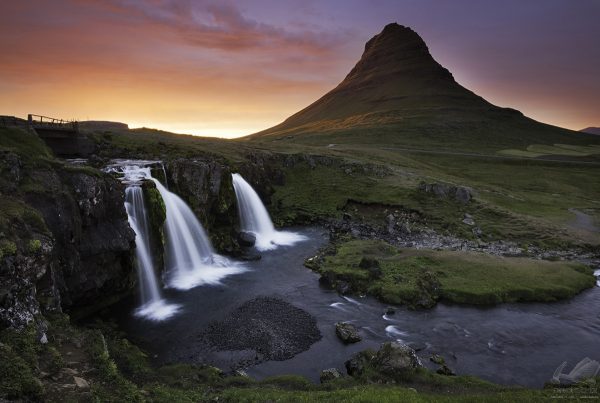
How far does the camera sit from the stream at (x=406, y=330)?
26.1 metres

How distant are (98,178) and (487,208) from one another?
66.4m

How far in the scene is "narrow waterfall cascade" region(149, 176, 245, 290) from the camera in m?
41.7

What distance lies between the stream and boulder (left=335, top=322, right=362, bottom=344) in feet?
1.29

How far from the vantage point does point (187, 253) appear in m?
44.6

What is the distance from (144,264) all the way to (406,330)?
25.1 metres

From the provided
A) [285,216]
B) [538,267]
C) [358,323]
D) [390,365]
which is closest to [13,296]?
[390,365]

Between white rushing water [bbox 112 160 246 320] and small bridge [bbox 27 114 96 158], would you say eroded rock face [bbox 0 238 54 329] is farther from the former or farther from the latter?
small bridge [bbox 27 114 96 158]

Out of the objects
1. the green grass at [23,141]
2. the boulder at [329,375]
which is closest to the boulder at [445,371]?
the boulder at [329,375]

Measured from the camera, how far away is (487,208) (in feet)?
238

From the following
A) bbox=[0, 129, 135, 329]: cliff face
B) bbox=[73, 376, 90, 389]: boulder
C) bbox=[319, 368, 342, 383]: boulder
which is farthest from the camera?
bbox=[319, 368, 342, 383]: boulder

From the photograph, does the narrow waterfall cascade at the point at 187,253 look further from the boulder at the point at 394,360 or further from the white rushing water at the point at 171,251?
the boulder at the point at 394,360

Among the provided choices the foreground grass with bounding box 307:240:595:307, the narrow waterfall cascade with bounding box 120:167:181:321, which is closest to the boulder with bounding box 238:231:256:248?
the foreground grass with bounding box 307:240:595:307

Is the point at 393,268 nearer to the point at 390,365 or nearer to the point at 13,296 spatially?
the point at 390,365

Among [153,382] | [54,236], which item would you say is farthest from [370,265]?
[54,236]
